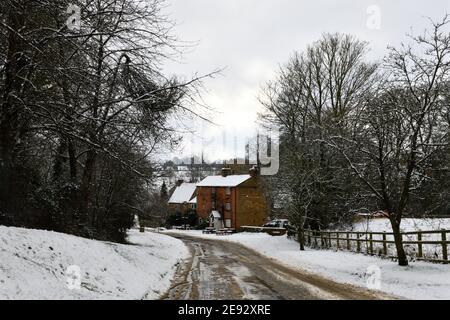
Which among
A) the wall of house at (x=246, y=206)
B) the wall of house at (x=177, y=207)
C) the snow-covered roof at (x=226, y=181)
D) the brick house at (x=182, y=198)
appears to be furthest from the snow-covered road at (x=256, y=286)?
the wall of house at (x=177, y=207)

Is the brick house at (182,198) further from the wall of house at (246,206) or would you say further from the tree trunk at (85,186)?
the tree trunk at (85,186)

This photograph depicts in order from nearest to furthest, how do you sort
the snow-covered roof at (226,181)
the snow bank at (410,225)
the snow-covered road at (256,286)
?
the snow-covered road at (256,286) < the snow bank at (410,225) < the snow-covered roof at (226,181)

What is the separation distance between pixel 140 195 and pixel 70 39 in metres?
18.5

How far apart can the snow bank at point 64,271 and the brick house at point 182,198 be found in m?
71.7

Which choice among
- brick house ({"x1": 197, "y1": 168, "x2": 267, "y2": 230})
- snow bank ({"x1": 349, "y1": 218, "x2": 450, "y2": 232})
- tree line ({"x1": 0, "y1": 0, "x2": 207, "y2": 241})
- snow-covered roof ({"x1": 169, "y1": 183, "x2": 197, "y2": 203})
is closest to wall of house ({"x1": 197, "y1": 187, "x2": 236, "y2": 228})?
brick house ({"x1": 197, "y1": 168, "x2": 267, "y2": 230})

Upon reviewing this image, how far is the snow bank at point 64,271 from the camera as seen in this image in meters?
7.97

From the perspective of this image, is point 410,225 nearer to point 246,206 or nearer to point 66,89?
point 66,89

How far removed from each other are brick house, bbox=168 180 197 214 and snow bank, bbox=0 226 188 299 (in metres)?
71.7

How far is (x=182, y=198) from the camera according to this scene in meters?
88.4

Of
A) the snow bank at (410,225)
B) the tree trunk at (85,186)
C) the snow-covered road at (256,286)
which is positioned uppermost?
the tree trunk at (85,186)

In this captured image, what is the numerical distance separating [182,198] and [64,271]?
79068 millimetres

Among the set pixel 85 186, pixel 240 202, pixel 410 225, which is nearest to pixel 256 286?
pixel 85 186
